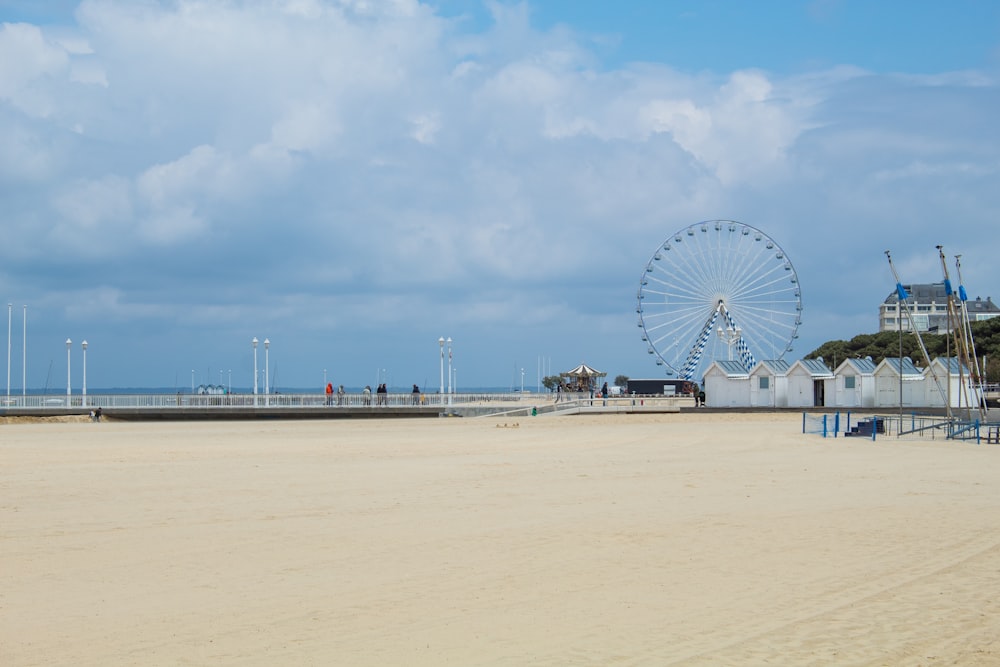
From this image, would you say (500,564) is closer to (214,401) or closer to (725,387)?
(214,401)

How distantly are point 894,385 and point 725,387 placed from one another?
7.46m

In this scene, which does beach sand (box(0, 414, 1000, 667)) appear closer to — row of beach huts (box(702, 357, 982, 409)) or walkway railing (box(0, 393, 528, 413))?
walkway railing (box(0, 393, 528, 413))

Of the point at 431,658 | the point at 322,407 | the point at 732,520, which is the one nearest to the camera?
the point at 431,658

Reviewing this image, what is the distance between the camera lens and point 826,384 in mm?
48781

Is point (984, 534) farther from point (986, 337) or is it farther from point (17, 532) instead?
point (986, 337)

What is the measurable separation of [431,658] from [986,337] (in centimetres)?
8201

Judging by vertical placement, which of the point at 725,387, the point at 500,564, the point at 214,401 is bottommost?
→ the point at 500,564

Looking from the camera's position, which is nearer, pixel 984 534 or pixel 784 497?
pixel 984 534

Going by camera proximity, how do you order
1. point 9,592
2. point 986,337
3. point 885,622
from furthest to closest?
1. point 986,337
2. point 9,592
3. point 885,622

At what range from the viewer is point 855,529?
473 inches

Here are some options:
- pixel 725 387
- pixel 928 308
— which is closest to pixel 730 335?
pixel 725 387

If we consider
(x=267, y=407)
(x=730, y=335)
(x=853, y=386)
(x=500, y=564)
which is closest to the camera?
(x=500, y=564)

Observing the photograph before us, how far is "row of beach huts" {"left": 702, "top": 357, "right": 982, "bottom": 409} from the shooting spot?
47750mm

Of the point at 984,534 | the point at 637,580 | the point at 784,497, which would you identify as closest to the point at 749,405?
the point at 784,497
